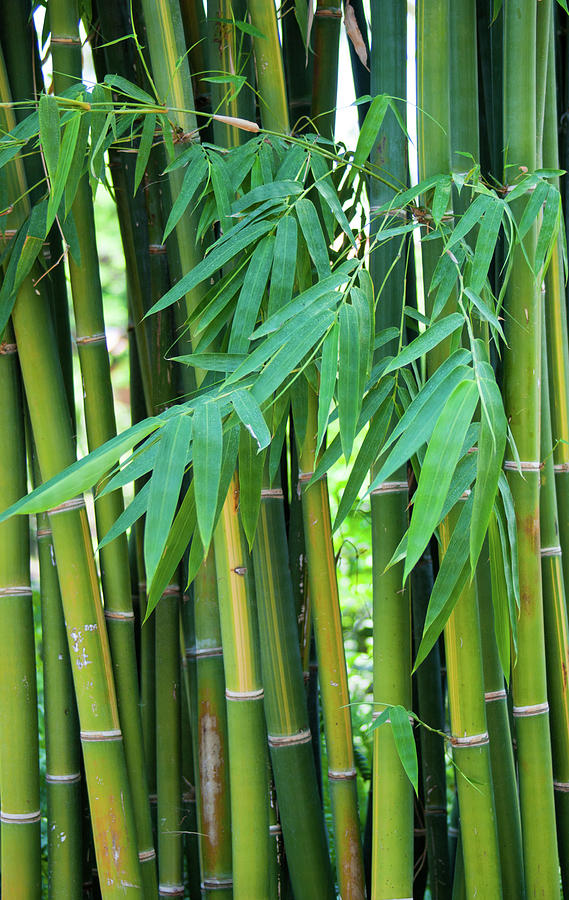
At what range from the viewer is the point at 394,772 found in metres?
0.95

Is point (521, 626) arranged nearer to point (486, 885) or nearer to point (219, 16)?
point (486, 885)

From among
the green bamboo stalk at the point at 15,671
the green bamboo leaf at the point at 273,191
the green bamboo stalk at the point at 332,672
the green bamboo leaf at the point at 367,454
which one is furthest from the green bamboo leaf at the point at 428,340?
the green bamboo stalk at the point at 15,671

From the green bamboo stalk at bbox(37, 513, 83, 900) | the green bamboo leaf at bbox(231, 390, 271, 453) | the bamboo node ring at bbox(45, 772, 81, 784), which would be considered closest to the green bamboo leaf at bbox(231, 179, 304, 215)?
the green bamboo leaf at bbox(231, 390, 271, 453)

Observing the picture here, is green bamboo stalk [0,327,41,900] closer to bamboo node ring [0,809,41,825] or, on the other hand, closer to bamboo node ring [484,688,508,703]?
bamboo node ring [0,809,41,825]

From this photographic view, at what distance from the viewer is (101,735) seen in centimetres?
105

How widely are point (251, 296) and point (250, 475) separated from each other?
178mm

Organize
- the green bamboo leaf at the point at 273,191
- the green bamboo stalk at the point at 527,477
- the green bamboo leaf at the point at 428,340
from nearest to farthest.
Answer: the green bamboo leaf at the point at 428,340 < the green bamboo leaf at the point at 273,191 < the green bamboo stalk at the point at 527,477

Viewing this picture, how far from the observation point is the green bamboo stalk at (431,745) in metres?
1.29

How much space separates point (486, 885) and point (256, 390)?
0.65 m

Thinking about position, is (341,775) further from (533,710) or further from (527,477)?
(527,477)

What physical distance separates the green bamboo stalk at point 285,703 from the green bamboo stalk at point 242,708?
0.04 m

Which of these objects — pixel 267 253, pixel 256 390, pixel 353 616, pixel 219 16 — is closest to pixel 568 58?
pixel 219 16

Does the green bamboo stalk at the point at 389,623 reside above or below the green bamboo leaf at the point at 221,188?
below

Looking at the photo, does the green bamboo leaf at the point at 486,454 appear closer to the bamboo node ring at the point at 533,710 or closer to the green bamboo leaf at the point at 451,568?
the green bamboo leaf at the point at 451,568
